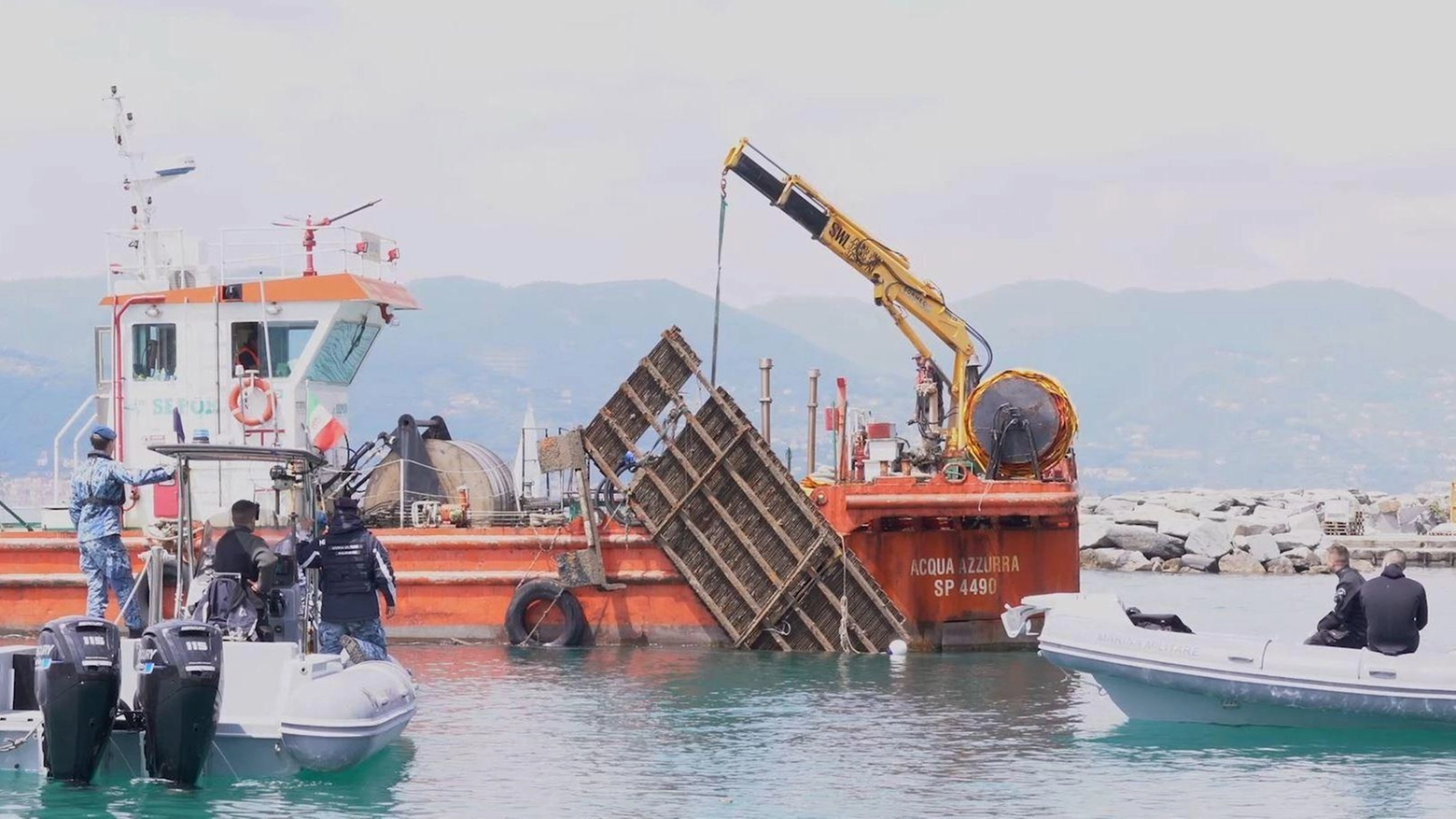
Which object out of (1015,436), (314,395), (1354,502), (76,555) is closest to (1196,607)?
(1015,436)

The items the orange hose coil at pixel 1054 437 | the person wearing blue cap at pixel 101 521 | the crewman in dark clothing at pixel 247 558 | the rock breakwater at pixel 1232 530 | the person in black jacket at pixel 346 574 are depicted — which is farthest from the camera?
the rock breakwater at pixel 1232 530

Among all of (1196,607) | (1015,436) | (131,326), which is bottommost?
(1196,607)

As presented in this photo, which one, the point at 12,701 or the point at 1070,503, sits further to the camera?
the point at 1070,503

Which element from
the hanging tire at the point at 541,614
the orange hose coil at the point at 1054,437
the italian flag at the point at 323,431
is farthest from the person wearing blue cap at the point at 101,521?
the orange hose coil at the point at 1054,437

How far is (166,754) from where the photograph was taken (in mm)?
11883

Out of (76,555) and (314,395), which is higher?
(314,395)

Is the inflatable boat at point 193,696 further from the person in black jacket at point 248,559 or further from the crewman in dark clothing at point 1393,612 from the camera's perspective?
the crewman in dark clothing at point 1393,612

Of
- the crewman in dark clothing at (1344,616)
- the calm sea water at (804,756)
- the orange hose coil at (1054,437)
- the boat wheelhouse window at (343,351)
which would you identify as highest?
the boat wheelhouse window at (343,351)

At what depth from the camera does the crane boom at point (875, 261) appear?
22.4m

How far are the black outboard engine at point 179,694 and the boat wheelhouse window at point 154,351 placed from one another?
1035 centimetres

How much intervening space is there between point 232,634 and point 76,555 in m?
9.54

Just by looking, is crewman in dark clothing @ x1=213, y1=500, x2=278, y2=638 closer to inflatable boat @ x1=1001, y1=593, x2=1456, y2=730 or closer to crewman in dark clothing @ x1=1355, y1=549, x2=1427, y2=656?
inflatable boat @ x1=1001, y1=593, x2=1456, y2=730

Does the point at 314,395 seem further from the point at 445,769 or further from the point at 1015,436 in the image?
the point at 445,769

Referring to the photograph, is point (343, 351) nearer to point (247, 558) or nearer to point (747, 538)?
point (747, 538)
